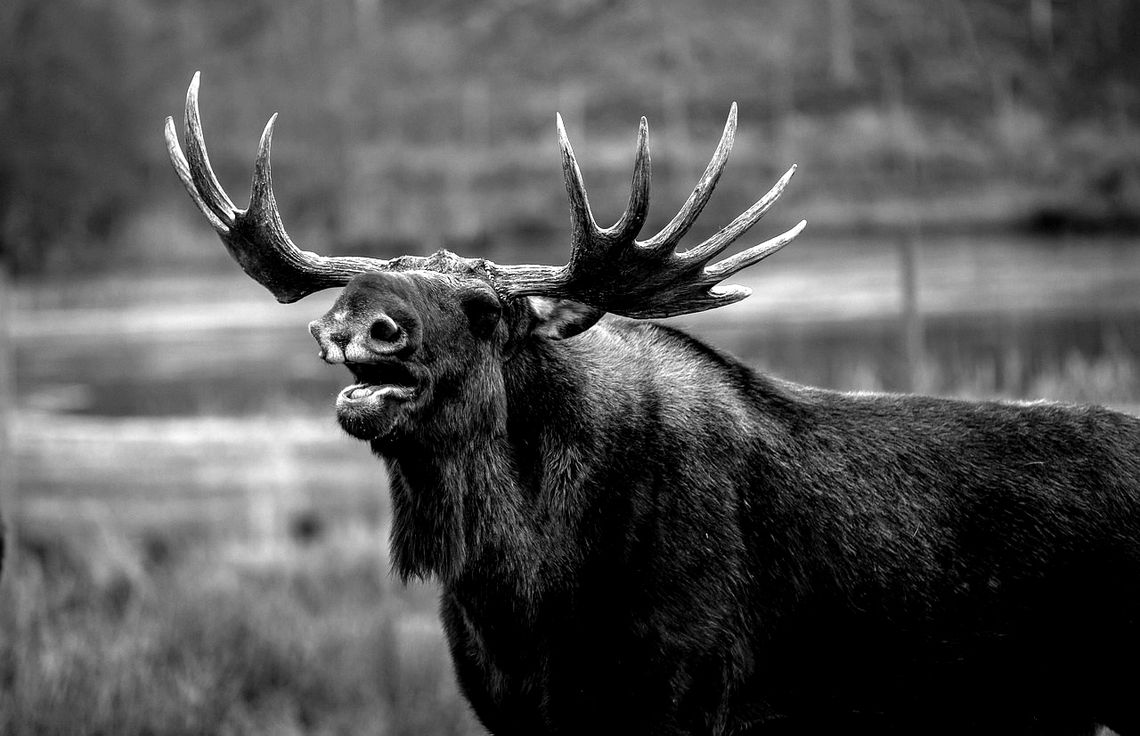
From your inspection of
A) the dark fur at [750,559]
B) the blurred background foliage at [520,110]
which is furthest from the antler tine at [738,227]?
the blurred background foliage at [520,110]

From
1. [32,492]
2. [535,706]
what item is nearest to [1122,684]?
[535,706]

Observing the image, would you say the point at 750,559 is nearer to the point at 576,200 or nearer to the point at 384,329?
the point at 576,200

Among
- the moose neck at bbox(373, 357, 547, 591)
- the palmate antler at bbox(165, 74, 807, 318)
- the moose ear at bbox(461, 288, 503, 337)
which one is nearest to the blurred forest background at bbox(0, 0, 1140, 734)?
the moose neck at bbox(373, 357, 547, 591)

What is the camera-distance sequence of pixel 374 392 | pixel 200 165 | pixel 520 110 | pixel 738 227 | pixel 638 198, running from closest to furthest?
pixel 374 392, pixel 638 198, pixel 738 227, pixel 200 165, pixel 520 110

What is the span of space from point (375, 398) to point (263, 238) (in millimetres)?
844

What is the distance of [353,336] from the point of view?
324cm

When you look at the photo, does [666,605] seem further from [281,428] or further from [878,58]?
[281,428]

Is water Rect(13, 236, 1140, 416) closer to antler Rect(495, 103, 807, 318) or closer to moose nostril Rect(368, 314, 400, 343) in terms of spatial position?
antler Rect(495, 103, 807, 318)

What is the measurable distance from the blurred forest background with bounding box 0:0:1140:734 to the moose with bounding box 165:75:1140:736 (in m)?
4.84

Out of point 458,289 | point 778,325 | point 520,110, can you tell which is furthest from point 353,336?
point 520,110

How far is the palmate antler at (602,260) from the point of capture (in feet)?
11.9

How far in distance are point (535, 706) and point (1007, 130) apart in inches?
755

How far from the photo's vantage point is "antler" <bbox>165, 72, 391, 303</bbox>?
12.6ft

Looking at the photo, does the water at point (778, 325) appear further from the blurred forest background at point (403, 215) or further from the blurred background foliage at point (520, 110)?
the blurred background foliage at point (520, 110)
